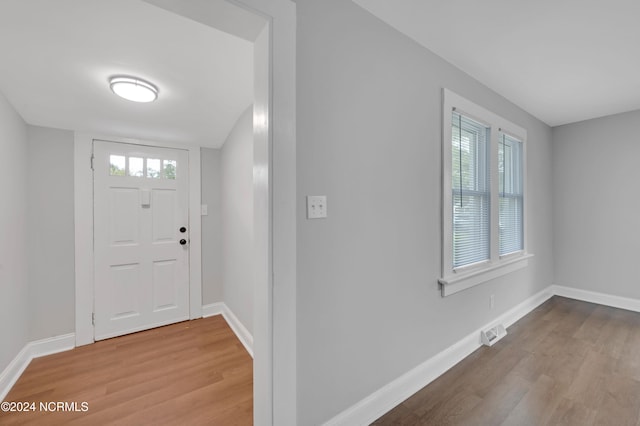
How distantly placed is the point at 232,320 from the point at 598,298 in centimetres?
452

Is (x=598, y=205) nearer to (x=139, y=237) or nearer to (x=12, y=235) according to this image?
(x=139, y=237)

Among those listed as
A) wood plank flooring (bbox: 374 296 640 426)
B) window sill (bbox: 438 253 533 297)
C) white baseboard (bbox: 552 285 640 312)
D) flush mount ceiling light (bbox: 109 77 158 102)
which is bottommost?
wood plank flooring (bbox: 374 296 640 426)

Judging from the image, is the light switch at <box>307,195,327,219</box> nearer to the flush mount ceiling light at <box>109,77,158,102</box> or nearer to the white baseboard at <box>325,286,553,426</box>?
the white baseboard at <box>325,286,553,426</box>

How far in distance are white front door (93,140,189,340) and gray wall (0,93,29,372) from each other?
47 centimetres

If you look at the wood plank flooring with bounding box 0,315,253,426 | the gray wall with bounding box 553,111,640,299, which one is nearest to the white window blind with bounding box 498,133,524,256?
the gray wall with bounding box 553,111,640,299

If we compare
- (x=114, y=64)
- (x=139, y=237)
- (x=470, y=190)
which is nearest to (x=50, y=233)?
(x=139, y=237)

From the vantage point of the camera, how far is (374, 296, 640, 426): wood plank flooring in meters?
1.53

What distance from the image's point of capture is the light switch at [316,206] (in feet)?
4.16

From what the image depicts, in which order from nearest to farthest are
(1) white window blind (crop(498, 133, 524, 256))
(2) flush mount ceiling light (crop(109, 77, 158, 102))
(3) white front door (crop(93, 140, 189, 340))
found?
(2) flush mount ceiling light (crop(109, 77, 158, 102)) → (3) white front door (crop(93, 140, 189, 340)) → (1) white window blind (crop(498, 133, 524, 256))

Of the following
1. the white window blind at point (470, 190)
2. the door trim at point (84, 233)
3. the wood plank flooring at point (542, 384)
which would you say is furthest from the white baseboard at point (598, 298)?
the door trim at point (84, 233)

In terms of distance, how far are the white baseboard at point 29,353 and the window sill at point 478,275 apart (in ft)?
10.3

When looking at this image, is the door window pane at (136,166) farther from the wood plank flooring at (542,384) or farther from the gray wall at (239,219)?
the wood plank flooring at (542,384)

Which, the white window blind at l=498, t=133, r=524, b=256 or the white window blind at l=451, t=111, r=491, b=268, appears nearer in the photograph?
the white window blind at l=451, t=111, r=491, b=268

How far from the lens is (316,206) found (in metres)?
1.29
